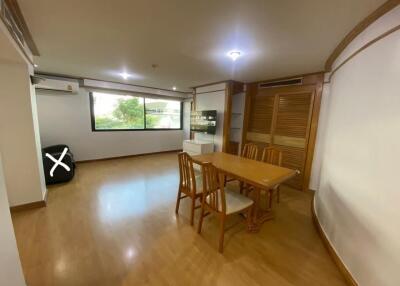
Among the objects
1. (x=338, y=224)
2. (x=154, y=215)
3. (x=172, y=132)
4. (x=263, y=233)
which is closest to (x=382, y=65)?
(x=338, y=224)

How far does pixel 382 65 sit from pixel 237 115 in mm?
3373

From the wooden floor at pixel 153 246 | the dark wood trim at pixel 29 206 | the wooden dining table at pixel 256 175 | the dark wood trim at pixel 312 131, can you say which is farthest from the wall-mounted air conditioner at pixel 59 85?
the dark wood trim at pixel 312 131

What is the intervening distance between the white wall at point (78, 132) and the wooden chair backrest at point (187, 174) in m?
3.77

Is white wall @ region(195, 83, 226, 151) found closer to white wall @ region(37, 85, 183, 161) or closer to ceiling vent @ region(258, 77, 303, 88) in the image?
ceiling vent @ region(258, 77, 303, 88)

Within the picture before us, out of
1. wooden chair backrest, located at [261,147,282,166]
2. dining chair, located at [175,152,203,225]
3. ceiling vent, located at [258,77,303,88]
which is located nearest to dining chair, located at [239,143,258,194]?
wooden chair backrest, located at [261,147,282,166]

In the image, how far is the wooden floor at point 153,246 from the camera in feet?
5.11

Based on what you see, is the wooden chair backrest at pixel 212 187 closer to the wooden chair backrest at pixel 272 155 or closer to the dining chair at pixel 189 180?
the dining chair at pixel 189 180

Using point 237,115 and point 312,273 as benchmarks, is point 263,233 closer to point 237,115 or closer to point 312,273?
point 312,273

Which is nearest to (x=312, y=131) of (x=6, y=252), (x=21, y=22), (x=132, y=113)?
(x=6, y=252)

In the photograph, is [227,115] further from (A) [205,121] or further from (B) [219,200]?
(B) [219,200]

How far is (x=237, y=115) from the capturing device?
473 centimetres

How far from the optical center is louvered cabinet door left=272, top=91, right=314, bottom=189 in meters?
3.44

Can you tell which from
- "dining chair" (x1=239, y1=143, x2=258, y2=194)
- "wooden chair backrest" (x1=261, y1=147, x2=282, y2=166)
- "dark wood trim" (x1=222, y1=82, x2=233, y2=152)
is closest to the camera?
"wooden chair backrest" (x1=261, y1=147, x2=282, y2=166)

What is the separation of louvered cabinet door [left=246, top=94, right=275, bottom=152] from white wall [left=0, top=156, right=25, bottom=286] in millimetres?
4112
